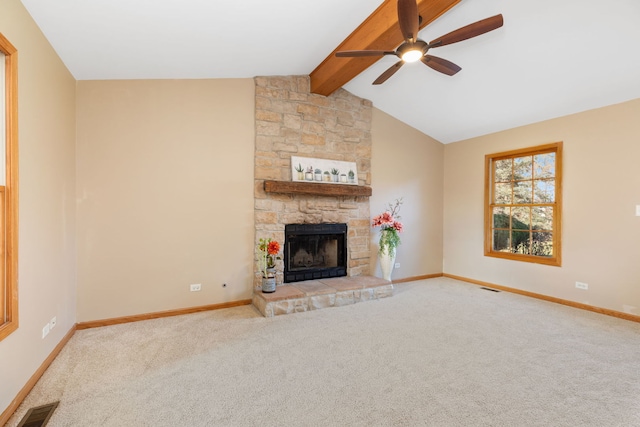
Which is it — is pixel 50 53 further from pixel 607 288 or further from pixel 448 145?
pixel 607 288

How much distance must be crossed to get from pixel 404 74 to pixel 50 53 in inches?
149

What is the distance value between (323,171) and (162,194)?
2203 mm

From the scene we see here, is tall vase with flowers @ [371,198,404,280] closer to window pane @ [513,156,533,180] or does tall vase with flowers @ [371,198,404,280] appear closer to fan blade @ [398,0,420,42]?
window pane @ [513,156,533,180]

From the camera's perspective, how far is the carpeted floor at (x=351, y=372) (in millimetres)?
1895

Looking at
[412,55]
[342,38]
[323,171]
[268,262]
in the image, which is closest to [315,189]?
[323,171]

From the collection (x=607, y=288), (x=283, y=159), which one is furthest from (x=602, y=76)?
(x=283, y=159)

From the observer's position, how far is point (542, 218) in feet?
14.8

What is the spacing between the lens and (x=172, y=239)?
12.0 feet

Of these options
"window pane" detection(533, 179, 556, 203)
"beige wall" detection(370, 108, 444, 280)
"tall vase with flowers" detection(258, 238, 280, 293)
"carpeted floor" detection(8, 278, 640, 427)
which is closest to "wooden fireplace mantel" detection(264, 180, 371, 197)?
"beige wall" detection(370, 108, 444, 280)

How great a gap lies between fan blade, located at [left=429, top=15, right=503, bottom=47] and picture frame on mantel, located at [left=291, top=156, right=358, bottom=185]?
237 centimetres

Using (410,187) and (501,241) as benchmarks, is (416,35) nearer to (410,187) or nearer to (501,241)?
(410,187)

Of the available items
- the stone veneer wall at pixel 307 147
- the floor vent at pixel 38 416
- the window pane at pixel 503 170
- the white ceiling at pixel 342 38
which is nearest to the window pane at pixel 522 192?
the window pane at pixel 503 170

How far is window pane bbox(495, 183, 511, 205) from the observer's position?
4.94 metres

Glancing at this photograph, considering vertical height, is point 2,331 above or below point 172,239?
below
